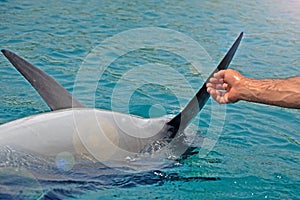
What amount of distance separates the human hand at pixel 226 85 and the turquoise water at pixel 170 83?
3.00ft

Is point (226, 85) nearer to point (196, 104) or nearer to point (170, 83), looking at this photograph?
point (196, 104)

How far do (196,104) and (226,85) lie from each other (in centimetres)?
52

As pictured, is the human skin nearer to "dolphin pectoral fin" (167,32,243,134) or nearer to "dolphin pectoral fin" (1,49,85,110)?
"dolphin pectoral fin" (167,32,243,134)

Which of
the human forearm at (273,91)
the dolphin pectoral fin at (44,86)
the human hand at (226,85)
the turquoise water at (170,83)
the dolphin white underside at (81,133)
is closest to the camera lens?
the human forearm at (273,91)

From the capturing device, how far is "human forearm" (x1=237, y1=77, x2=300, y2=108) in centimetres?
298

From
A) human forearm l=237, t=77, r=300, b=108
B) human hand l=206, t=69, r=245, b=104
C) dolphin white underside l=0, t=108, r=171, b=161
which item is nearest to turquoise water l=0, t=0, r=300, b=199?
dolphin white underside l=0, t=108, r=171, b=161

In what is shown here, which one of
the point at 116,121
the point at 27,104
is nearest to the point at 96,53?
the point at 27,104

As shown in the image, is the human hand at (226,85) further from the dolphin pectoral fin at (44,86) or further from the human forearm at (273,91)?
the dolphin pectoral fin at (44,86)

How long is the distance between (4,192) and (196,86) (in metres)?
4.40

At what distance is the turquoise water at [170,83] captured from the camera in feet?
12.9

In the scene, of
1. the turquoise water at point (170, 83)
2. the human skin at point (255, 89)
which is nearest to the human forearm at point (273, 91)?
the human skin at point (255, 89)

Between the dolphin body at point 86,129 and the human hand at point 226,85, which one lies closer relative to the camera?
the human hand at point 226,85

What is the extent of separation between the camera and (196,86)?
734cm

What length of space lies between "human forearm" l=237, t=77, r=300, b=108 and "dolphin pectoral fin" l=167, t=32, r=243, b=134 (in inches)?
20.0
